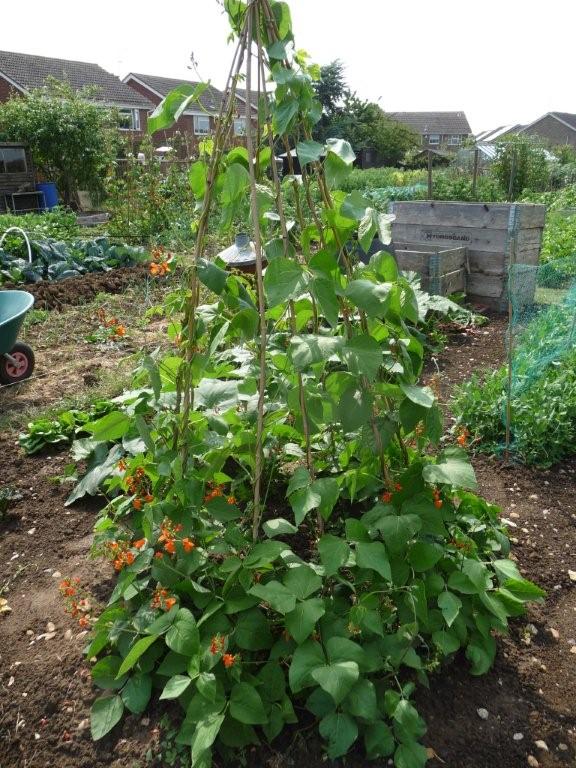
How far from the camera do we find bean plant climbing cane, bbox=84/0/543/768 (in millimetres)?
1615

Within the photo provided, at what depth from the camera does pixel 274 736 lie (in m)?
1.67

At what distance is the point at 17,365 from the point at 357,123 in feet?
117

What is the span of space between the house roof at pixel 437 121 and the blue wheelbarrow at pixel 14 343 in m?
65.4

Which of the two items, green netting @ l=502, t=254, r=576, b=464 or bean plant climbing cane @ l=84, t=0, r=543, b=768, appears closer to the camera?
bean plant climbing cane @ l=84, t=0, r=543, b=768

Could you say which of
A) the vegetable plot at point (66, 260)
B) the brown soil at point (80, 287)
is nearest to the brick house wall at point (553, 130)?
the vegetable plot at point (66, 260)

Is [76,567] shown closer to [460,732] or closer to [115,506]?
[115,506]

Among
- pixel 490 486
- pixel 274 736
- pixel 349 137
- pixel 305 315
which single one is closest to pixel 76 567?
pixel 274 736

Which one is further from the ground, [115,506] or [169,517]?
[169,517]

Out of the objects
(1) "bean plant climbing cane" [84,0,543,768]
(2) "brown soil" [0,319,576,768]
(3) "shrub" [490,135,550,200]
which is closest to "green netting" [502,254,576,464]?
(2) "brown soil" [0,319,576,768]

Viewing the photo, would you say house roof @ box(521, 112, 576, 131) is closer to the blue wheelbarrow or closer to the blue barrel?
the blue barrel

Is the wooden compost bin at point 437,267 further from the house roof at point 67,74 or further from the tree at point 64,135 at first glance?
the house roof at point 67,74

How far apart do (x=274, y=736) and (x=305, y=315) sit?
1.20 m

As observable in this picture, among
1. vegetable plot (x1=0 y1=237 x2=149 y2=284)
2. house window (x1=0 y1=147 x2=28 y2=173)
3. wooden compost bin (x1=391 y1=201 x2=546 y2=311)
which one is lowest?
vegetable plot (x1=0 y1=237 x2=149 y2=284)

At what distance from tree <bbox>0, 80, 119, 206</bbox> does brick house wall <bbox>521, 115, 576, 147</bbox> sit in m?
50.1
